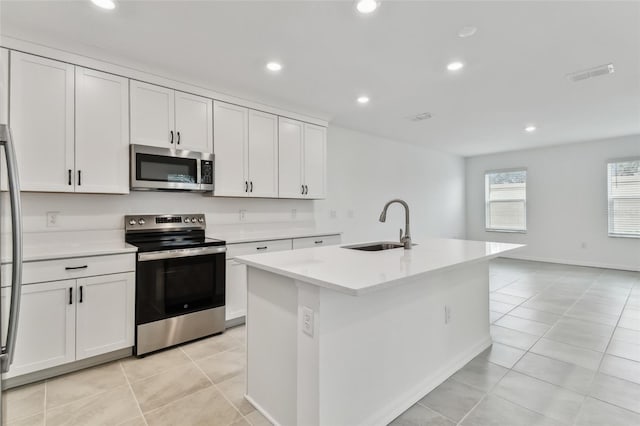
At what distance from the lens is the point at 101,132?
263 centimetres

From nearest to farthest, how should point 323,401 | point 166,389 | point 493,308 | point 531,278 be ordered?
point 323,401, point 166,389, point 493,308, point 531,278

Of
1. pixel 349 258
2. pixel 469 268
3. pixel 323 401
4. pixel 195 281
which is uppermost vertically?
pixel 349 258

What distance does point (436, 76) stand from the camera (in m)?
3.10

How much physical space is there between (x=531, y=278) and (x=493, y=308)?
205 centimetres

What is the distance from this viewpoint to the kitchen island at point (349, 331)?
1.47m

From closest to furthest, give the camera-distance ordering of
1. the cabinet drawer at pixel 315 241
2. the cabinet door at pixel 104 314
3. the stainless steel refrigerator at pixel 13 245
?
1. the stainless steel refrigerator at pixel 13 245
2. the cabinet door at pixel 104 314
3. the cabinet drawer at pixel 315 241

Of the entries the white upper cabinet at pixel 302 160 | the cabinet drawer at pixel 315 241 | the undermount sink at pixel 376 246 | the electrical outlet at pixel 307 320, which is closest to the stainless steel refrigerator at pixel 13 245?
the electrical outlet at pixel 307 320

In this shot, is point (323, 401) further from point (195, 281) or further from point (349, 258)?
point (195, 281)

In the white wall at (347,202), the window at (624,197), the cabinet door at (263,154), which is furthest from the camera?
the window at (624,197)

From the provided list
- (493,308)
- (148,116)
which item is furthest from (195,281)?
(493,308)

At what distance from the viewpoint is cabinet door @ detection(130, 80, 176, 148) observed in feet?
9.17

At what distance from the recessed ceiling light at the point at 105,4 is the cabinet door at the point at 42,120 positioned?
0.78 meters

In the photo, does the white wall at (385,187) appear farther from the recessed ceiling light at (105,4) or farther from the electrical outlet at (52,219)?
the recessed ceiling light at (105,4)

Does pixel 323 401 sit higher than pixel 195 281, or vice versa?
pixel 195 281
